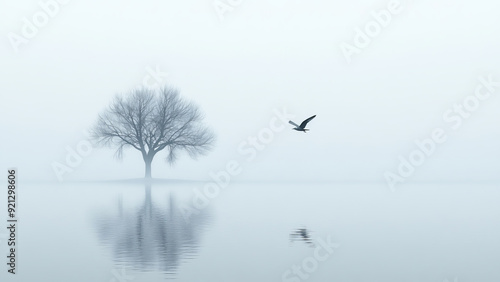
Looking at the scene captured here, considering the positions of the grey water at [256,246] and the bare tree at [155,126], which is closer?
the grey water at [256,246]

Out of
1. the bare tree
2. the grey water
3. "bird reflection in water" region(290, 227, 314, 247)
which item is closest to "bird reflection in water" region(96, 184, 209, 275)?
the grey water

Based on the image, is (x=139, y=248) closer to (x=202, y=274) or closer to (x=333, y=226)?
(x=202, y=274)

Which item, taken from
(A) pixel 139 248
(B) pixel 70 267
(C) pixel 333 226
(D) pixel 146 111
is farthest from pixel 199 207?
(D) pixel 146 111

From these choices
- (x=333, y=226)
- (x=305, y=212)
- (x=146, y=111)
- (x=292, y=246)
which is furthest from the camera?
(x=146, y=111)

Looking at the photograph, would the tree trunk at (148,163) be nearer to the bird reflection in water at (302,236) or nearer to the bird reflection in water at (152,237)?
the bird reflection in water at (152,237)

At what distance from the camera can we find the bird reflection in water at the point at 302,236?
A: 21.2 metres

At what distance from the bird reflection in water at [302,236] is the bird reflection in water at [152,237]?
282 centimetres

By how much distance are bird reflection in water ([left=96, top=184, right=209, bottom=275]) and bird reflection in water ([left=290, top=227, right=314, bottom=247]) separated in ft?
9.26

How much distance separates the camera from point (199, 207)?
36.2 m

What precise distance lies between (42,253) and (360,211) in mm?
18264

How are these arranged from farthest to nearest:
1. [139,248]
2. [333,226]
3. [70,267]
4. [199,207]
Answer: [199,207]
[333,226]
[139,248]
[70,267]

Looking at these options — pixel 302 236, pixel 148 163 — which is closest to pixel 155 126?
pixel 148 163

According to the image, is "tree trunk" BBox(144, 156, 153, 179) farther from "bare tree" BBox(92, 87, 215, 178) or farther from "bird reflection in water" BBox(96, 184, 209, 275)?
"bird reflection in water" BBox(96, 184, 209, 275)

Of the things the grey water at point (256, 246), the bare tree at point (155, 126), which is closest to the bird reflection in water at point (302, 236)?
the grey water at point (256, 246)
